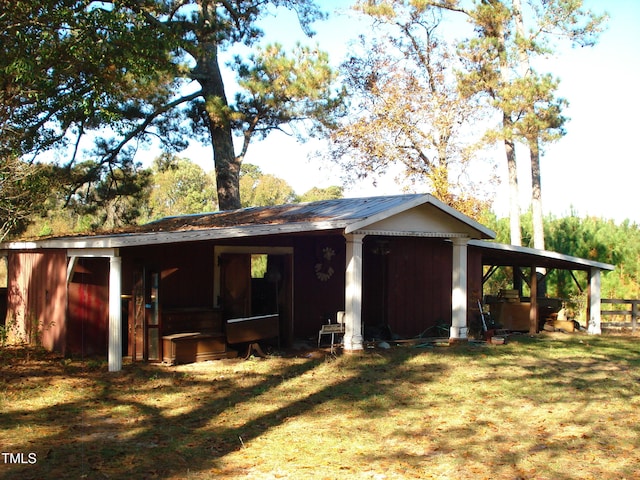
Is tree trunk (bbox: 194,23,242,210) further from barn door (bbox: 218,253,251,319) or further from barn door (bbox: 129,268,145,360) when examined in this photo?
barn door (bbox: 129,268,145,360)

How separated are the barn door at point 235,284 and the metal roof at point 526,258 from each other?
5.25 meters

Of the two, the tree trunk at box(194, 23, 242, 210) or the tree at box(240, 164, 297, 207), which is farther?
the tree at box(240, 164, 297, 207)

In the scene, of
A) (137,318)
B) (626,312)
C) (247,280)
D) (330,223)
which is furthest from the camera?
(626,312)

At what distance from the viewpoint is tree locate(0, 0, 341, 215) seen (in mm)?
12023

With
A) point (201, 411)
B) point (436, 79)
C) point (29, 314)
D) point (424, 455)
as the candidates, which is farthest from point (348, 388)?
point (436, 79)

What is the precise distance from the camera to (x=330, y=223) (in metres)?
11.5

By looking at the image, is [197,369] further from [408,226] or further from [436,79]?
[436,79]

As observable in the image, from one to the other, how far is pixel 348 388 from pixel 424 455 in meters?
3.07

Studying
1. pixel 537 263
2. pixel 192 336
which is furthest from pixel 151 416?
pixel 537 263

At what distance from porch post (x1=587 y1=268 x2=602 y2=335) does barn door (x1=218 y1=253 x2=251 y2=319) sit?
889cm

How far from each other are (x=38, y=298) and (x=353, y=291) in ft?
20.0

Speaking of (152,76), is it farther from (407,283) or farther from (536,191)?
(536,191)

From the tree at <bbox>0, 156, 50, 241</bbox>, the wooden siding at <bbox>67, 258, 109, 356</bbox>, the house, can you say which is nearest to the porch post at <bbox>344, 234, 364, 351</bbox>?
the house

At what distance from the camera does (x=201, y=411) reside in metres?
8.12
